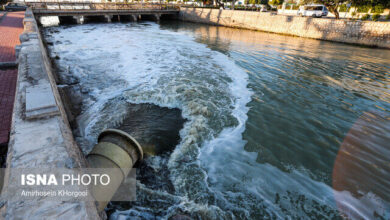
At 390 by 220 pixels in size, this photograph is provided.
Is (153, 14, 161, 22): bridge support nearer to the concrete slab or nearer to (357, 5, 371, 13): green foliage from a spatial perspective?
(357, 5, 371, 13): green foliage

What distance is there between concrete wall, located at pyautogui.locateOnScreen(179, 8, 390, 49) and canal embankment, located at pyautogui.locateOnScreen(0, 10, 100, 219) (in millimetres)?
26749

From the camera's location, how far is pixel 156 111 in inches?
273

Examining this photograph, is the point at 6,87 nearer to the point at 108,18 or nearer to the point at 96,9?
the point at 108,18

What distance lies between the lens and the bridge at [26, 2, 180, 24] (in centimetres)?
2685

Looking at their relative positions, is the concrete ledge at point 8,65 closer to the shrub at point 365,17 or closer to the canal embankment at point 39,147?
the canal embankment at point 39,147

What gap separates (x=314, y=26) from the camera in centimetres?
2312

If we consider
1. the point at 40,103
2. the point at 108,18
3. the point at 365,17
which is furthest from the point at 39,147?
the point at 108,18

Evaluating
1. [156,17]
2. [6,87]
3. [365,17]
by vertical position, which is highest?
[156,17]

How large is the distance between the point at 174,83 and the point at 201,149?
14.7 ft

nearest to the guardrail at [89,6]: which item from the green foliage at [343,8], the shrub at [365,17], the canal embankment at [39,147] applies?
the green foliage at [343,8]

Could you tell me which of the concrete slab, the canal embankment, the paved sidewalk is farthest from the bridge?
the concrete slab

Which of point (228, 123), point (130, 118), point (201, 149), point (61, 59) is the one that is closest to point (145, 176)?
point (201, 149)

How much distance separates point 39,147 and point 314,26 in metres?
27.7

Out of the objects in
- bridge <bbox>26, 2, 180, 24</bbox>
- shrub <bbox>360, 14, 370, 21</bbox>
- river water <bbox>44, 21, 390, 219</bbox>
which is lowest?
river water <bbox>44, 21, 390, 219</bbox>
